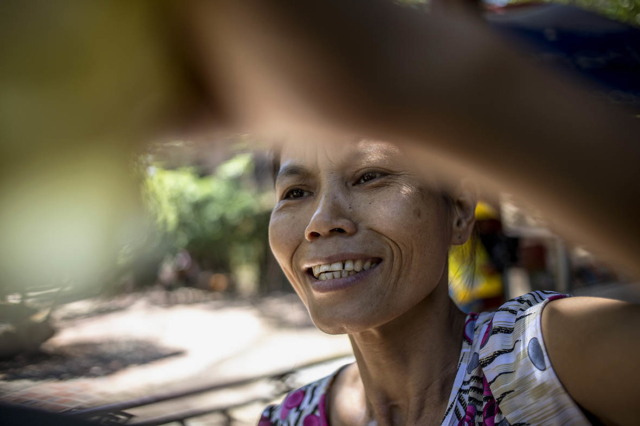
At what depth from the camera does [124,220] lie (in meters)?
0.64

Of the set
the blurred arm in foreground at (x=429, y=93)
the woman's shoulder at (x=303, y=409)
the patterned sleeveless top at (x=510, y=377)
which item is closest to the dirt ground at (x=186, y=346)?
the woman's shoulder at (x=303, y=409)

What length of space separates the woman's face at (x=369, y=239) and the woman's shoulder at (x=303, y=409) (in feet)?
1.79

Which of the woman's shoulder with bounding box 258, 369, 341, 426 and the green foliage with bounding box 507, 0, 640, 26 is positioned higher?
the green foliage with bounding box 507, 0, 640, 26

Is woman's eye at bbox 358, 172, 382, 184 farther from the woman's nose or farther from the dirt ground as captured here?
the dirt ground

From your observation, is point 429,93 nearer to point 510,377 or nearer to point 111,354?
point 510,377

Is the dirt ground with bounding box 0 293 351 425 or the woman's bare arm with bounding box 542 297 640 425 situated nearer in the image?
the woman's bare arm with bounding box 542 297 640 425

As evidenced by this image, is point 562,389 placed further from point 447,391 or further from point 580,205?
point 580,205

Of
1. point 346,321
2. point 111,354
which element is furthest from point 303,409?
point 111,354

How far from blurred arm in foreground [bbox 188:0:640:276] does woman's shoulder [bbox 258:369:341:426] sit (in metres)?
1.67

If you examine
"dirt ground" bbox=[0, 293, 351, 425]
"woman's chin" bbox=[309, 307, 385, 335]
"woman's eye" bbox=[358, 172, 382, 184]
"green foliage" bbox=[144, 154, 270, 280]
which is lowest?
"woman's chin" bbox=[309, 307, 385, 335]

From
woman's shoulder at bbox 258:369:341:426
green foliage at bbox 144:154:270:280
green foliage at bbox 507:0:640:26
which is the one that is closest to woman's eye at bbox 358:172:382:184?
woman's shoulder at bbox 258:369:341:426

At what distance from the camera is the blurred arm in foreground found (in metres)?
0.35

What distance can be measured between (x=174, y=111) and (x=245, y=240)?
13549mm

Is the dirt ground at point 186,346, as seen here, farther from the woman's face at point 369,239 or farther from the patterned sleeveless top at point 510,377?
the patterned sleeveless top at point 510,377
